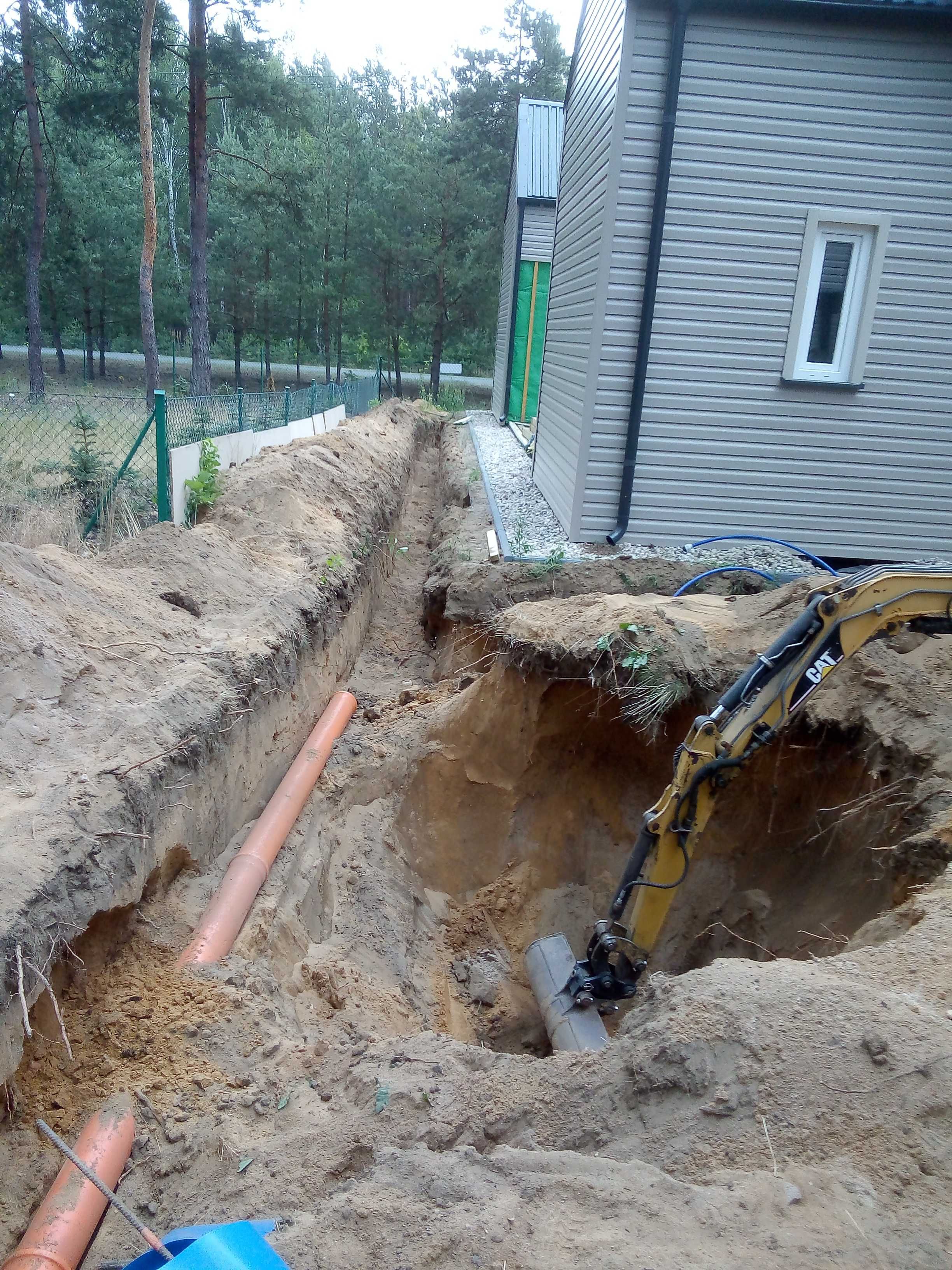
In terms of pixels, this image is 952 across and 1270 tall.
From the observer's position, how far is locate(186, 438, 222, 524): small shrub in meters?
7.48

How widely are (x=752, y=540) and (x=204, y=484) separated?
5.18 meters

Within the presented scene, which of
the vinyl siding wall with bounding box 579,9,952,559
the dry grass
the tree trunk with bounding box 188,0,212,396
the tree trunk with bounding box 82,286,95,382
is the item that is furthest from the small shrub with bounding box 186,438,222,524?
the tree trunk with bounding box 82,286,95,382

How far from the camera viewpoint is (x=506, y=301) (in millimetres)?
19828

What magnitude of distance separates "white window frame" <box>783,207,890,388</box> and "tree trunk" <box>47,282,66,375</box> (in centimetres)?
2989

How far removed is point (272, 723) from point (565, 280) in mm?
6470

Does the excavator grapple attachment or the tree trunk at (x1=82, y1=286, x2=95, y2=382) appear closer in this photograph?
the excavator grapple attachment

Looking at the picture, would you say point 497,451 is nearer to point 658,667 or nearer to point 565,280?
point 565,280

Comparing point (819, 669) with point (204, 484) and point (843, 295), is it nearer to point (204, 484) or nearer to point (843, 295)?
point (843, 295)

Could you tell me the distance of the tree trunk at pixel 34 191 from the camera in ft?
56.9

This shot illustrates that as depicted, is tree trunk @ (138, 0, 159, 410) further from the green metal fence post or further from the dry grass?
the green metal fence post

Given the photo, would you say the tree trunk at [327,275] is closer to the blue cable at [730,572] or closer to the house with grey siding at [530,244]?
the house with grey siding at [530,244]

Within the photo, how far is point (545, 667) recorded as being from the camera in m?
5.52

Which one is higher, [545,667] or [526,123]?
[526,123]

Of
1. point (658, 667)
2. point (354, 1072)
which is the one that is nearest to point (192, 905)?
point (354, 1072)
